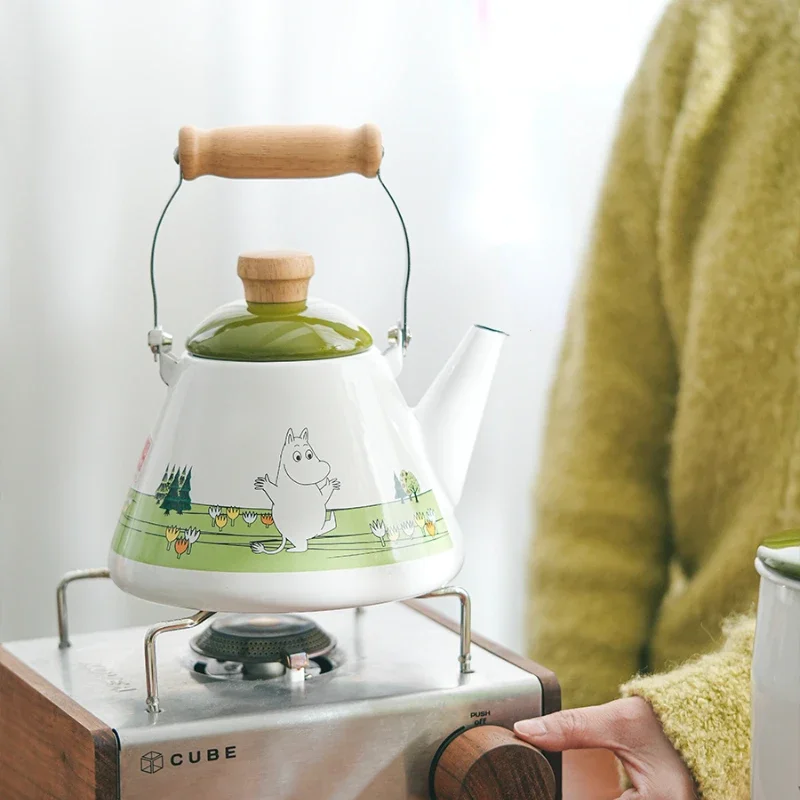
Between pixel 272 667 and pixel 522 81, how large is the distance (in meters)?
0.59

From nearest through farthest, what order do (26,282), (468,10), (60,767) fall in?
(60,767), (26,282), (468,10)

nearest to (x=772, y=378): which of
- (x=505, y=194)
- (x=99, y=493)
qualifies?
(x=505, y=194)

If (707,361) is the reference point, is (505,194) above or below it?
above

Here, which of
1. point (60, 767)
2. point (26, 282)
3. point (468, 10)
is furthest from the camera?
point (468, 10)

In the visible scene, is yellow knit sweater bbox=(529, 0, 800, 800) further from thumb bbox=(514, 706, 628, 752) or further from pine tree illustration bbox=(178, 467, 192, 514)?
pine tree illustration bbox=(178, 467, 192, 514)

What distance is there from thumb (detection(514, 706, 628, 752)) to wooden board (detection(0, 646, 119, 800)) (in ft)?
0.73

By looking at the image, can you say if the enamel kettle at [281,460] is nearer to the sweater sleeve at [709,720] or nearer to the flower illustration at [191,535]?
the flower illustration at [191,535]

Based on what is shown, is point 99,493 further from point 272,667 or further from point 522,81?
point 522,81

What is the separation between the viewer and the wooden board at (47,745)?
570 mm

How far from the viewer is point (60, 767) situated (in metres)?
0.62

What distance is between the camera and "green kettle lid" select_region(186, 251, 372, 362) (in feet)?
2.06

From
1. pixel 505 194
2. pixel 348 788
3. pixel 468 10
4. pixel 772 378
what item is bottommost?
Result: pixel 348 788

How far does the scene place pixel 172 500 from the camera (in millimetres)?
614

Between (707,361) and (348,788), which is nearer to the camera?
(348,788)
